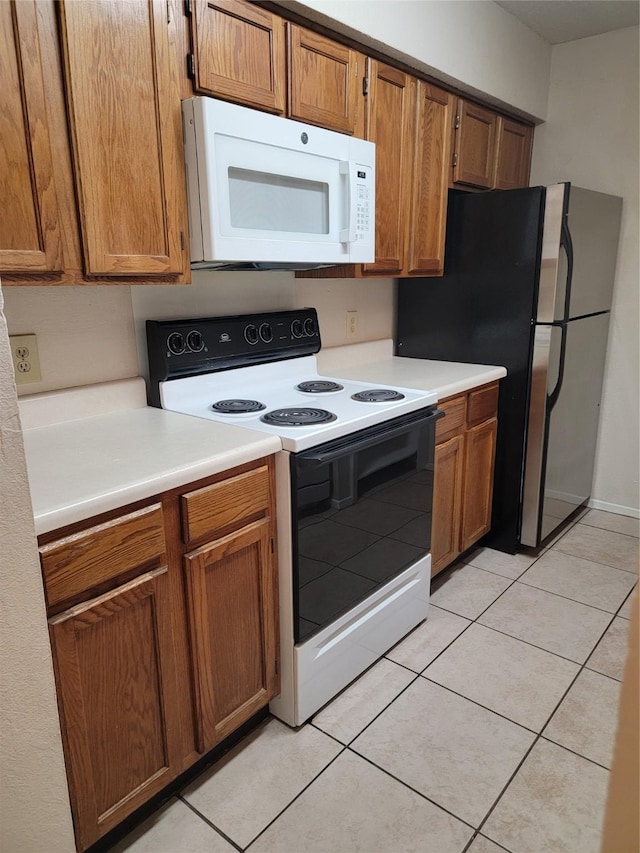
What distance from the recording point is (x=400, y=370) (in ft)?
8.26

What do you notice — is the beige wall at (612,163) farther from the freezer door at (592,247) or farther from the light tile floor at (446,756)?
the light tile floor at (446,756)

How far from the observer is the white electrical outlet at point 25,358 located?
1539 millimetres

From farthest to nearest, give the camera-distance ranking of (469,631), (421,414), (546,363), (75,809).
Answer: (546,363) → (469,631) → (421,414) → (75,809)

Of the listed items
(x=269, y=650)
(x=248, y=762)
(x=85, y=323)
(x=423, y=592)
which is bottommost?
(x=248, y=762)

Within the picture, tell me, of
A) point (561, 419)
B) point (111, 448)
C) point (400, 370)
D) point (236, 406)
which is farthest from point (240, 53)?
point (561, 419)

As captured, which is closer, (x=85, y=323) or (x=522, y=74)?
(x=85, y=323)

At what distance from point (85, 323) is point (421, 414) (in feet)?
3.67

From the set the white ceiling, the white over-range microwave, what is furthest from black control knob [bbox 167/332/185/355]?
the white ceiling

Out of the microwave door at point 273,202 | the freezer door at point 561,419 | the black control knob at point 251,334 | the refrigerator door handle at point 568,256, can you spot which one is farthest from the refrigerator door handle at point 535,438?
the black control knob at point 251,334

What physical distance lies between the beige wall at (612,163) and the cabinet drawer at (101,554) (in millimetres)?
2693

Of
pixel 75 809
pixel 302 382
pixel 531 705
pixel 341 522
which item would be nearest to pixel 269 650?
pixel 341 522

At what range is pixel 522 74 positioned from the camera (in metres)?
2.77

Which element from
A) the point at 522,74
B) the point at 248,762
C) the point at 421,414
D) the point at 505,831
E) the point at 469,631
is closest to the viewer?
the point at 505,831

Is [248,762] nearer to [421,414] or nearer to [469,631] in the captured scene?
[469,631]
